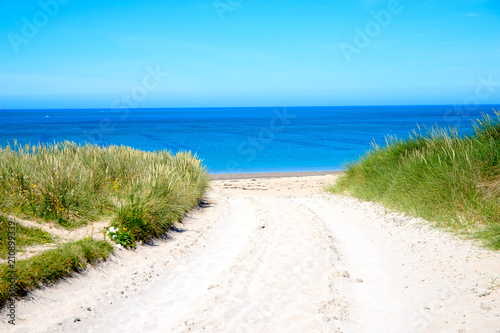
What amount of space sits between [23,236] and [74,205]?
4.90 ft

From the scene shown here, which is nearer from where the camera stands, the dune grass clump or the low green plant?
the low green plant

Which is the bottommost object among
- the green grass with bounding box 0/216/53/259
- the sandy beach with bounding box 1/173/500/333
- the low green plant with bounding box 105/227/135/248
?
the sandy beach with bounding box 1/173/500/333

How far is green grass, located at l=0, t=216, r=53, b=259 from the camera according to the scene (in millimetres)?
5562

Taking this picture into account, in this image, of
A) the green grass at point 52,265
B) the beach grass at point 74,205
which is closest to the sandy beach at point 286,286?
the green grass at point 52,265

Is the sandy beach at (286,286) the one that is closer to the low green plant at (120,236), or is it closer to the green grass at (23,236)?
the low green plant at (120,236)

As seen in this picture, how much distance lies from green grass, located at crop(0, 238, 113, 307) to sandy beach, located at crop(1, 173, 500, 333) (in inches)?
5.4

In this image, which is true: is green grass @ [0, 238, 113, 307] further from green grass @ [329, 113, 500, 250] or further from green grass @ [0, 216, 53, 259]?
green grass @ [329, 113, 500, 250]

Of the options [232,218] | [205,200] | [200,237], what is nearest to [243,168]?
[205,200]

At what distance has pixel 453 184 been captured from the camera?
7.92m

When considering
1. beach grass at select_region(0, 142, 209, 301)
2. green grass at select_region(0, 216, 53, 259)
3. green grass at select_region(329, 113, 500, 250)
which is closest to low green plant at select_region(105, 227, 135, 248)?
beach grass at select_region(0, 142, 209, 301)

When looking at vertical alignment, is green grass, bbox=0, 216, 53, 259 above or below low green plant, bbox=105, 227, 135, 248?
above

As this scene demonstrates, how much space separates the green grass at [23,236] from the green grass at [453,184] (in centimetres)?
744

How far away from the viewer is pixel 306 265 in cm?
609

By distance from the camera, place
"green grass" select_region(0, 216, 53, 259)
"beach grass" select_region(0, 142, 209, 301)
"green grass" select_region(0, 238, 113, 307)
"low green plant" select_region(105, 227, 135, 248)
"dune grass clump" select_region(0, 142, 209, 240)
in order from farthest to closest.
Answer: "dune grass clump" select_region(0, 142, 209, 240)
"low green plant" select_region(105, 227, 135, 248)
"green grass" select_region(0, 216, 53, 259)
"beach grass" select_region(0, 142, 209, 301)
"green grass" select_region(0, 238, 113, 307)
